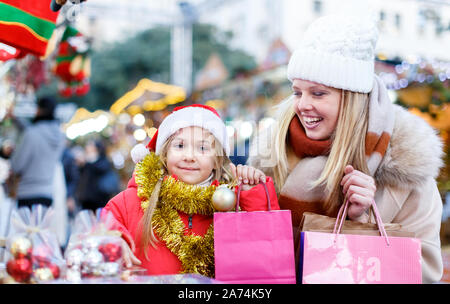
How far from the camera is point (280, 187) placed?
2250 millimetres

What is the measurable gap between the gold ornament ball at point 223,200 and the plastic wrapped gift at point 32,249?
532mm

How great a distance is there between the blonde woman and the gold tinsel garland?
1.29 ft

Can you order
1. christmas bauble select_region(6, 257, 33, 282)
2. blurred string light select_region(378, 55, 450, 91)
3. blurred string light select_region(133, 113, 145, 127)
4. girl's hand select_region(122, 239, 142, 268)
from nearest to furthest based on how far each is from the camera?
christmas bauble select_region(6, 257, 33, 282)
girl's hand select_region(122, 239, 142, 268)
blurred string light select_region(378, 55, 450, 91)
blurred string light select_region(133, 113, 145, 127)

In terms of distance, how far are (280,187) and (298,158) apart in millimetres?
156

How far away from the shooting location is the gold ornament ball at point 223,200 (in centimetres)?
178

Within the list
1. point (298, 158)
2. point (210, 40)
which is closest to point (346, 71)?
point (298, 158)

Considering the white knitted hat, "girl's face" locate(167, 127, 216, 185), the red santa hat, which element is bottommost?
"girl's face" locate(167, 127, 216, 185)

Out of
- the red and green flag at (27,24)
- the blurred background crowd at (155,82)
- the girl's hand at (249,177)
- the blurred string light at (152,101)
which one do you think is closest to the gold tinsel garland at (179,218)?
the girl's hand at (249,177)

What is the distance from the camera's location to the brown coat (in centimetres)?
200

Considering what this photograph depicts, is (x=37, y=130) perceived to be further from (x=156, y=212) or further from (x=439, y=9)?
(x=439, y=9)

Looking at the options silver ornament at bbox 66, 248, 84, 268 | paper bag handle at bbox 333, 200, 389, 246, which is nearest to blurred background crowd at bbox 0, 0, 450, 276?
paper bag handle at bbox 333, 200, 389, 246

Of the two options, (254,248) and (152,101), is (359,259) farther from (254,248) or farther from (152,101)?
(152,101)

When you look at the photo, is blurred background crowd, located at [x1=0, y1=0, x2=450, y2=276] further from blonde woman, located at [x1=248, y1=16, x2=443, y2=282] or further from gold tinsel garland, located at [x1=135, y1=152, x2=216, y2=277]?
gold tinsel garland, located at [x1=135, y1=152, x2=216, y2=277]

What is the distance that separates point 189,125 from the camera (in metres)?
2.14
